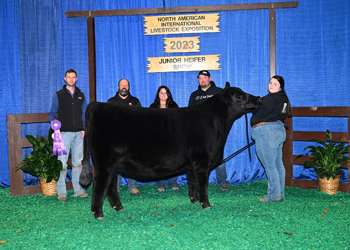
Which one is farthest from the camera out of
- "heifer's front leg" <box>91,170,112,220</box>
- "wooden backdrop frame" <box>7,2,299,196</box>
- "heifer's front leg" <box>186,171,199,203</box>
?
"wooden backdrop frame" <box>7,2,299,196</box>

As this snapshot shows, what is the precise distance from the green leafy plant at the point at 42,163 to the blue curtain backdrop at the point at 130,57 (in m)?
0.83

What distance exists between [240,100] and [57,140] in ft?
9.24

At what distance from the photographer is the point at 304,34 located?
17.4 feet

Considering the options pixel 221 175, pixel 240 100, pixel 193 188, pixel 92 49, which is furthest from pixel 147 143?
pixel 92 49

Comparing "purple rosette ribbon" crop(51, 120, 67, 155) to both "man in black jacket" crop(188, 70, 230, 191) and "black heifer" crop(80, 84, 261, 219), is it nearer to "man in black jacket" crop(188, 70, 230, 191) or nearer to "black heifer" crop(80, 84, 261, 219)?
Answer: "black heifer" crop(80, 84, 261, 219)

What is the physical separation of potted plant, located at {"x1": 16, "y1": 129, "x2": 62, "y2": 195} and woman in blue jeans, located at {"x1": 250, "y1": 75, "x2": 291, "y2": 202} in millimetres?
3103

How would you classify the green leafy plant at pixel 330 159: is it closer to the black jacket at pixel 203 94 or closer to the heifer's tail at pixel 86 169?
the black jacket at pixel 203 94

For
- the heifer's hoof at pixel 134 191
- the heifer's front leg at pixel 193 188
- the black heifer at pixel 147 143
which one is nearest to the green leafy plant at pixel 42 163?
the heifer's hoof at pixel 134 191

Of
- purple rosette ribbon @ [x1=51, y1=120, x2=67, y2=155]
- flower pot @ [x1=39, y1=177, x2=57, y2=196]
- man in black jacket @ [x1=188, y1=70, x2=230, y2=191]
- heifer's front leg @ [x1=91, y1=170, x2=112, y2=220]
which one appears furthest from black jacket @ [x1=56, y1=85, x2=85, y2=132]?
man in black jacket @ [x1=188, y1=70, x2=230, y2=191]

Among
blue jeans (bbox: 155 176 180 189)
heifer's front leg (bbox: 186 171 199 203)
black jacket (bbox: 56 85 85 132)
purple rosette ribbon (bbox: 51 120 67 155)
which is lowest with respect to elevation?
blue jeans (bbox: 155 176 180 189)

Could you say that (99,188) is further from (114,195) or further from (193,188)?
(193,188)

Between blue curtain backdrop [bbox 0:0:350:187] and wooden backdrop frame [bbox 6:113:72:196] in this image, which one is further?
blue curtain backdrop [bbox 0:0:350:187]

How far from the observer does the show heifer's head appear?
3693 mm

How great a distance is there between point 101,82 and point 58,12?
1560mm
